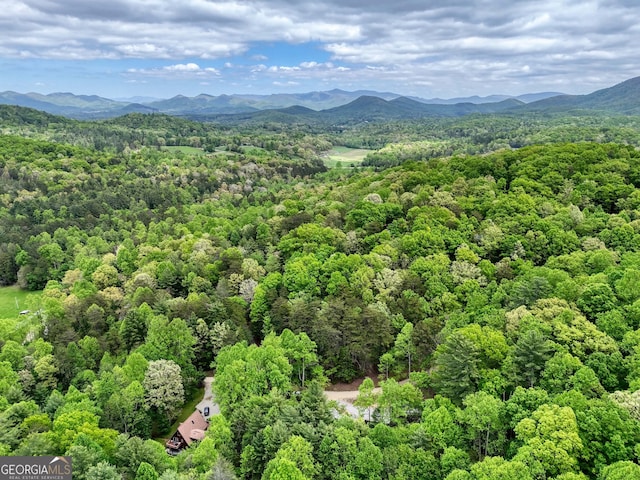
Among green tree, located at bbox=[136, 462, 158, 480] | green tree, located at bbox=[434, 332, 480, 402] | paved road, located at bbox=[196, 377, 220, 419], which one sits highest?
green tree, located at bbox=[434, 332, 480, 402]

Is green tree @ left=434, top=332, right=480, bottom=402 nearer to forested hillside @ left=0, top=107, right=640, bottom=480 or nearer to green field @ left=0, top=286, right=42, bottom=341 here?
forested hillside @ left=0, top=107, right=640, bottom=480

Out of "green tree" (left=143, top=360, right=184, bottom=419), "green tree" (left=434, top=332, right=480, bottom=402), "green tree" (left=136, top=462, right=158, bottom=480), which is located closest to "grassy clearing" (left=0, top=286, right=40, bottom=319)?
"green tree" (left=143, top=360, right=184, bottom=419)

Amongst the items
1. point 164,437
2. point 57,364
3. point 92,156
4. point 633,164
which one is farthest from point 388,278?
point 92,156

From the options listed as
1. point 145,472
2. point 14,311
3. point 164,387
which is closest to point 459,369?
point 145,472

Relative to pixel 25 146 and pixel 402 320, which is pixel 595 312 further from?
pixel 25 146

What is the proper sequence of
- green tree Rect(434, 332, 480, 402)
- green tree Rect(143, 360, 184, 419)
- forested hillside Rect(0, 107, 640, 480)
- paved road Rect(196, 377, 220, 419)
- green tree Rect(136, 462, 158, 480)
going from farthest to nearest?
1. paved road Rect(196, 377, 220, 419)
2. green tree Rect(143, 360, 184, 419)
3. green tree Rect(434, 332, 480, 402)
4. forested hillside Rect(0, 107, 640, 480)
5. green tree Rect(136, 462, 158, 480)

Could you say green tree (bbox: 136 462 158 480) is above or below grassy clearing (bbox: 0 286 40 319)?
above
